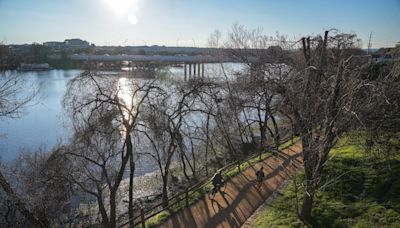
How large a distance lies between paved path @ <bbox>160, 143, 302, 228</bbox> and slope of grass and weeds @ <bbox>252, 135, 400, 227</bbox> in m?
0.72

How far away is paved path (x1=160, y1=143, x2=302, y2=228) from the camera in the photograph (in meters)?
11.4

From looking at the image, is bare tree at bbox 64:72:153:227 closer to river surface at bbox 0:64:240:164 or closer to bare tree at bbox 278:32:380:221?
river surface at bbox 0:64:240:164

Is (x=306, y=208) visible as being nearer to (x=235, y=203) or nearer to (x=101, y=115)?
(x=235, y=203)

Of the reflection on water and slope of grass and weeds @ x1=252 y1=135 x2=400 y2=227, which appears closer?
slope of grass and weeds @ x1=252 y1=135 x2=400 y2=227

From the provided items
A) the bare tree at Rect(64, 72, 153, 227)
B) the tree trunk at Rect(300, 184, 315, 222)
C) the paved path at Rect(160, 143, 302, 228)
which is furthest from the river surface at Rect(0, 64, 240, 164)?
the tree trunk at Rect(300, 184, 315, 222)

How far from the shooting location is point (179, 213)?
1202cm

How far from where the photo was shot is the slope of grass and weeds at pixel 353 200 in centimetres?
1016

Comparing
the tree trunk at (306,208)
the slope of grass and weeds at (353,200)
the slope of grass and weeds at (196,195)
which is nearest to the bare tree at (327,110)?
the tree trunk at (306,208)

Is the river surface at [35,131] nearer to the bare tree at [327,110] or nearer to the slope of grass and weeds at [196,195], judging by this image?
the slope of grass and weeds at [196,195]

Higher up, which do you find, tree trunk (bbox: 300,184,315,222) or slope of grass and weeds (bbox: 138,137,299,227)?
tree trunk (bbox: 300,184,315,222)

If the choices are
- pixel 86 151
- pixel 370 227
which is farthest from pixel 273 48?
pixel 370 227

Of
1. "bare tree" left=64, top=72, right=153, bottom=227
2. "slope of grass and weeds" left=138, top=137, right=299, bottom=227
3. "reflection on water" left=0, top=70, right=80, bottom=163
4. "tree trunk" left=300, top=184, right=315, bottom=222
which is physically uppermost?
"bare tree" left=64, top=72, right=153, bottom=227

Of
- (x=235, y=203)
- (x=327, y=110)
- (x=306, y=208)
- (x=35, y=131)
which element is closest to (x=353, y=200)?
(x=306, y=208)

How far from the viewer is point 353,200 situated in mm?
11688
